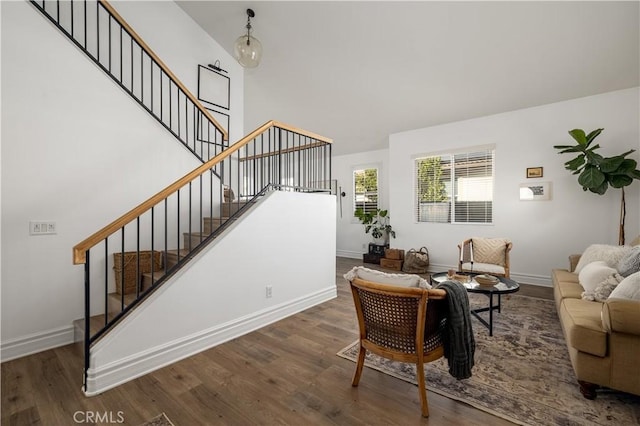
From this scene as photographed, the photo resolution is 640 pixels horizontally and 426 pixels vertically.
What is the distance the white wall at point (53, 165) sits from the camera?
2.55m

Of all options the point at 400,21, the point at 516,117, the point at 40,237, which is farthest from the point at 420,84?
the point at 40,237

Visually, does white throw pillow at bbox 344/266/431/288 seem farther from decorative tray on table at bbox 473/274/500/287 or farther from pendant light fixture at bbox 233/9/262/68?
pendant light fixture at bbox 233/9/262/68

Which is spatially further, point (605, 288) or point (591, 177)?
point (591, 177)

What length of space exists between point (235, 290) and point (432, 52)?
3.97 m

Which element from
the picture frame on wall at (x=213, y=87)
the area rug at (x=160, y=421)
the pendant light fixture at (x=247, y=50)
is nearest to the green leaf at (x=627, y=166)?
the pendant light fixture at (x=247, y=50)

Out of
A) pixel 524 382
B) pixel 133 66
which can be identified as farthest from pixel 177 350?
pixel 133 66

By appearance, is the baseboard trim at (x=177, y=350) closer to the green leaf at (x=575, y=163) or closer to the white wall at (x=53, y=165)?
the white wall at (x=53, y=165)

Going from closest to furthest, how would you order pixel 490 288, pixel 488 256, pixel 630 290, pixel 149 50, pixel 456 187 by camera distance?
pixel 630 290
pixel 490 288
pixel 149 50
pixel 488 256
pixel 456 187

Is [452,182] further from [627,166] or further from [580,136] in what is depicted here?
[627,166]

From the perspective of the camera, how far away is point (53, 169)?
276 centimetres

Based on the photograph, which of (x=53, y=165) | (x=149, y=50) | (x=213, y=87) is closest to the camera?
(x=53, y=165)

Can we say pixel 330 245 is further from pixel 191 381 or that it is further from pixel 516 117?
pixel 516 117

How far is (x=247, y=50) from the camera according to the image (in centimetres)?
369

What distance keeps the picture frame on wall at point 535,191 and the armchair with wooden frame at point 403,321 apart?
3.91m
